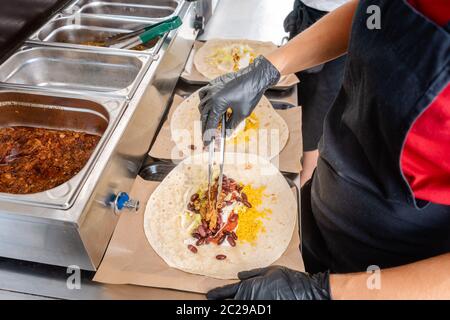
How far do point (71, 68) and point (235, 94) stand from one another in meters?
0.83

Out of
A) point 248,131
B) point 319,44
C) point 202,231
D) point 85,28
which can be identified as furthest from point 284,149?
point 85,28

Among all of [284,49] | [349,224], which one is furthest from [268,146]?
[349,224]

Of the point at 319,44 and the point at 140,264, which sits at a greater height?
the point at 319,44

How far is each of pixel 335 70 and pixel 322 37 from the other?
0.67 meters

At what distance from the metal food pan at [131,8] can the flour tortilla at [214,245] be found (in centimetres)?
100

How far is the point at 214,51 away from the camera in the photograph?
212 centimetres

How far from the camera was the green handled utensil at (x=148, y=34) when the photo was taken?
5.56ft

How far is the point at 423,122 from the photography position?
89 centimetres

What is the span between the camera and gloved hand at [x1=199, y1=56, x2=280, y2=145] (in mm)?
1349

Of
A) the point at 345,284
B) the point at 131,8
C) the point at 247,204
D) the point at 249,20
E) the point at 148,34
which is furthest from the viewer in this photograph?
the point at 249,20

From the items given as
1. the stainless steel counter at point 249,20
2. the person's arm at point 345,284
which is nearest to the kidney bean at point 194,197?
the person's arm at point 345,284

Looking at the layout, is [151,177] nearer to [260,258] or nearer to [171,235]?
[171,235]

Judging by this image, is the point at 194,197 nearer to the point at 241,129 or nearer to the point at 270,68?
the point at 241,129
